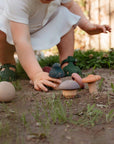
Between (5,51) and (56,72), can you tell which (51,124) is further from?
(5,51)

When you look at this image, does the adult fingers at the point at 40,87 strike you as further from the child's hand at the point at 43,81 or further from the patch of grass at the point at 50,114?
the patch of grass at the point at 50,114

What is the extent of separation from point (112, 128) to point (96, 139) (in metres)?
0.15

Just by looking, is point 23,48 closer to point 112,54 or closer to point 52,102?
point 52,102

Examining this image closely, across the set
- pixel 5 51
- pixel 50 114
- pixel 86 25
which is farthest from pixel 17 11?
pixel 50 114

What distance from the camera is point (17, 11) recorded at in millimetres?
2070

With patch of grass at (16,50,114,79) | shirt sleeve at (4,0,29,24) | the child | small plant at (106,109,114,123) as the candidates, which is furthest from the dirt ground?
patch of grass at (16,50,114,79)

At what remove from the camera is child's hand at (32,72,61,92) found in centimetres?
181

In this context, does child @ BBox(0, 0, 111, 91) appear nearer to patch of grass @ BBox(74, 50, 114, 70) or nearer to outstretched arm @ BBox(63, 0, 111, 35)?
outstretched arm @ BBox(63, 0, 111, 35)

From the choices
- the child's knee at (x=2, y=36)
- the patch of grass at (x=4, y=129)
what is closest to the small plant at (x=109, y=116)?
the patch of grass at (x=4, y=129)

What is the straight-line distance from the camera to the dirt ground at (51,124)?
1.04 m

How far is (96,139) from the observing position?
104cm

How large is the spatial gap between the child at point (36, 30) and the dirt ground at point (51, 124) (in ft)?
1.19

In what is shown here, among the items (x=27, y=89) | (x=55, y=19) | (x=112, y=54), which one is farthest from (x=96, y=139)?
(x=112, y=54)

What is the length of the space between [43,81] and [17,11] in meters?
0.67
